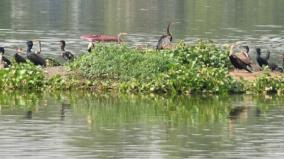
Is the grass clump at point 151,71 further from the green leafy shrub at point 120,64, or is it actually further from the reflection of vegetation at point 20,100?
the reflection of vegetation at point 20,100

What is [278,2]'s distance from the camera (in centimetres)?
8975

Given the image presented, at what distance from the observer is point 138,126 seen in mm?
23297

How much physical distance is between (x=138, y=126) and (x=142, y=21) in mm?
38585

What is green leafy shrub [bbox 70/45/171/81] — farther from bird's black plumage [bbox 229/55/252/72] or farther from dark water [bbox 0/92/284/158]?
bird's black plumage [bbox 229/55/252/72]

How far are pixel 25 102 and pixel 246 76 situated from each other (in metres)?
6.10

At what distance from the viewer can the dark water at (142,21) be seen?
46438mm

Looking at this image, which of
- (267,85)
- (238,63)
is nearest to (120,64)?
(238,63)

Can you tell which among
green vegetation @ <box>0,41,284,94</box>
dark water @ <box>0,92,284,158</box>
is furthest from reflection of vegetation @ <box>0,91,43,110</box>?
green vegetation @ <box>0,41,284,94</box>

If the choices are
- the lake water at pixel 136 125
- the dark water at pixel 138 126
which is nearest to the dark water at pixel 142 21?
the lake water at pixel 136 125

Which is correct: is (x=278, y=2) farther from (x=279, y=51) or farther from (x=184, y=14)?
(x=279, y=51)

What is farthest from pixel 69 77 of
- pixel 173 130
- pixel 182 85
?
pixel 173 130

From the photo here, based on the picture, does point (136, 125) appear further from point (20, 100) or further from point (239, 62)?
point (239, 62)

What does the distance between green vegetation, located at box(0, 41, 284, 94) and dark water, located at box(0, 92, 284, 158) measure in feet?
1.67

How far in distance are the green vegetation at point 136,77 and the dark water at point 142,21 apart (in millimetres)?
9683
